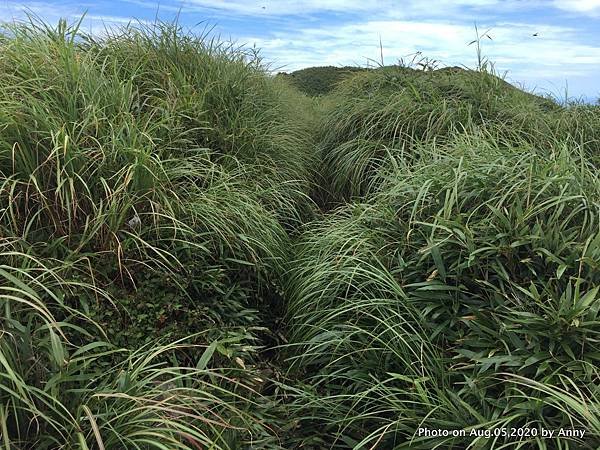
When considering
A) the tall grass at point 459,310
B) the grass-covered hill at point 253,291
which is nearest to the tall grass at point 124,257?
the grass-covered hill at point 253,291

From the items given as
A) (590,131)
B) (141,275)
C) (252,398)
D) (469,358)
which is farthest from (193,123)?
(590,131)

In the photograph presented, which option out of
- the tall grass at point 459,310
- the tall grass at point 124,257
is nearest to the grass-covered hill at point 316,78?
the tall grass at point 124,257

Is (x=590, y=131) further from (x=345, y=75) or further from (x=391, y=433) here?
(x=391, y=433)

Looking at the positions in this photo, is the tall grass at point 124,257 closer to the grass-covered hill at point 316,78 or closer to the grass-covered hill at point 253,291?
the grass-covered hill at point 253,291

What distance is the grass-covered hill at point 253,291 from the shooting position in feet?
4.64

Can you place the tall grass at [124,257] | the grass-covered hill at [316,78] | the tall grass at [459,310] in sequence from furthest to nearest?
the grass-covered hill at [316,78] → the tall grass at [459,310] → the tall grass at [124,257]

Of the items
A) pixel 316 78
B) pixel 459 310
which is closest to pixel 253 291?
pixel 459 310

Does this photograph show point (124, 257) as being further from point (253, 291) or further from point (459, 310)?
point (459, 310)

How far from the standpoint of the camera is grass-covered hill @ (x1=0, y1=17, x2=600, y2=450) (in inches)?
55.7

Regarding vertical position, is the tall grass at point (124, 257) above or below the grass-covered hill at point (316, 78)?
below

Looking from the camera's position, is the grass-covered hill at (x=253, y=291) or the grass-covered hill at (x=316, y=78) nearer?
the grass-covered hill at (x=253, y=291)

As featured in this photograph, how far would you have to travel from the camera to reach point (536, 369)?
5.12 ft

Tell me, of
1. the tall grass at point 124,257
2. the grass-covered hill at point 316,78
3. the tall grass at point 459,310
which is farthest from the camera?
the grass-covered hill at point 316,78

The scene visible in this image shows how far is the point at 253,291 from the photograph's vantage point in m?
2.42
